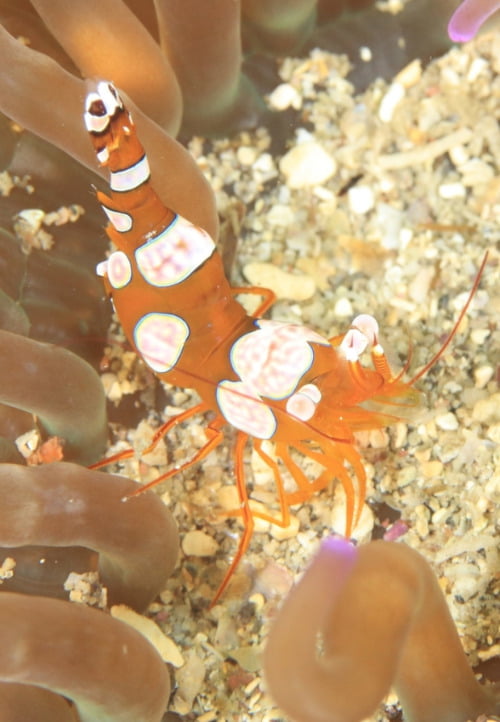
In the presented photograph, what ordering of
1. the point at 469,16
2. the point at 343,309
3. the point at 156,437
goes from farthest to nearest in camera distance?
the point at 343,309 → the point at 156,437 → the point at 469,16

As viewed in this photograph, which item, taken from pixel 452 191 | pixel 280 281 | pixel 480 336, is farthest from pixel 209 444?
pixel 452 191

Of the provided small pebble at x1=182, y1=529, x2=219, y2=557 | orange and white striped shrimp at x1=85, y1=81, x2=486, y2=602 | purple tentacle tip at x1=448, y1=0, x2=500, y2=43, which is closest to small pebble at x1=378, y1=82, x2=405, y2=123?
purple tentacle tip at x1=448, y1=0, x2=500, y2=43

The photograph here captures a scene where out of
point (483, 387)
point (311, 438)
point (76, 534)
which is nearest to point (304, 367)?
point (311, 438)

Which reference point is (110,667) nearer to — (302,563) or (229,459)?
(302,563)

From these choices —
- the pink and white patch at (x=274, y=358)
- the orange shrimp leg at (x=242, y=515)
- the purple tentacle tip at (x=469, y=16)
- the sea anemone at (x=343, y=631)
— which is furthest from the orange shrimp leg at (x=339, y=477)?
the purple tentacle tip at (x=469, y=16)

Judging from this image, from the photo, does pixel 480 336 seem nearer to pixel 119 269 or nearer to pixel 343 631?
pixel 119 269

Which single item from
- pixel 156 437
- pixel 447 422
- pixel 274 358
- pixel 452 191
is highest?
pixel 274 358

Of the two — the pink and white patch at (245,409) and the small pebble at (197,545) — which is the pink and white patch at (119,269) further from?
the small pebble at (197,545)

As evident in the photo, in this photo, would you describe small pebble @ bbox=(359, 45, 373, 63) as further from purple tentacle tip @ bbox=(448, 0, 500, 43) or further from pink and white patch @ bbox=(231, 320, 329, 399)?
pink and white patch @ bbox=(231, 320, 329, 399)
